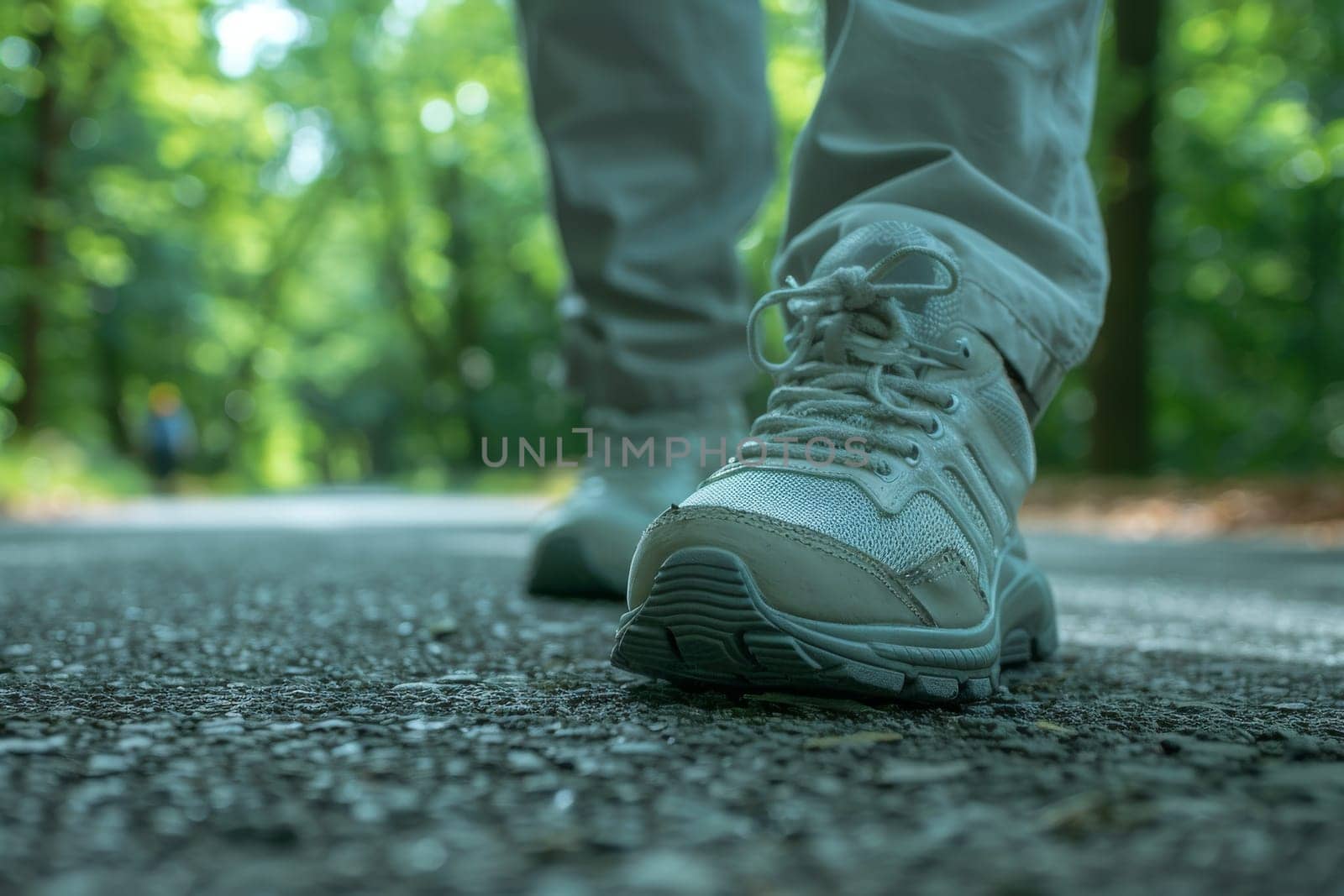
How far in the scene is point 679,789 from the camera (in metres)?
0.77

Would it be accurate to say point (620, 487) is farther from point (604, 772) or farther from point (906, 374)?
point (604, 772)

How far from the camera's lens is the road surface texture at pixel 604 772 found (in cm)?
62

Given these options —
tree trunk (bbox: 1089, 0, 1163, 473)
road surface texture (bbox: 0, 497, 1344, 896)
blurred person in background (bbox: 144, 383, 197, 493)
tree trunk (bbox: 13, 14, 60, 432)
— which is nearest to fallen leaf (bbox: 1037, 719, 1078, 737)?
road surface texture (bbox: 0, 497, 1344, 896)

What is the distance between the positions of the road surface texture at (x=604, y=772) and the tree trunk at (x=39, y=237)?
12.0m

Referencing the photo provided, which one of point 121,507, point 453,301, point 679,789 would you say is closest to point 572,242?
point 679,789

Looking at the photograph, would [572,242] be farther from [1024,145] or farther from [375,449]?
[375,449]

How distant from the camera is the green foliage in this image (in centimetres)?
1215

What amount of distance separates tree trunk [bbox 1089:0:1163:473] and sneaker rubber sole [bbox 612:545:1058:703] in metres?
8.61

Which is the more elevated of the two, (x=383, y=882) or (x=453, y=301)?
(x=453, y=301)

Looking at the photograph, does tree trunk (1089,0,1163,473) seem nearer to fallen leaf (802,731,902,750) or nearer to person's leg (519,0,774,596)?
person's leg (519,0,774,596)

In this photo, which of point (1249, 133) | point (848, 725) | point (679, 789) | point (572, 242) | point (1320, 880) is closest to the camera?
point (1320, 880)

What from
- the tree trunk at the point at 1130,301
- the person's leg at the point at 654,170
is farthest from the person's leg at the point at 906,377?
the tree trunk at the point at 1130,301

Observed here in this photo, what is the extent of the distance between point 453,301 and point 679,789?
73.3 ft

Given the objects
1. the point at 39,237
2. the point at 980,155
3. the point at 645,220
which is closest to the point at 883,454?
the point at 980,155
